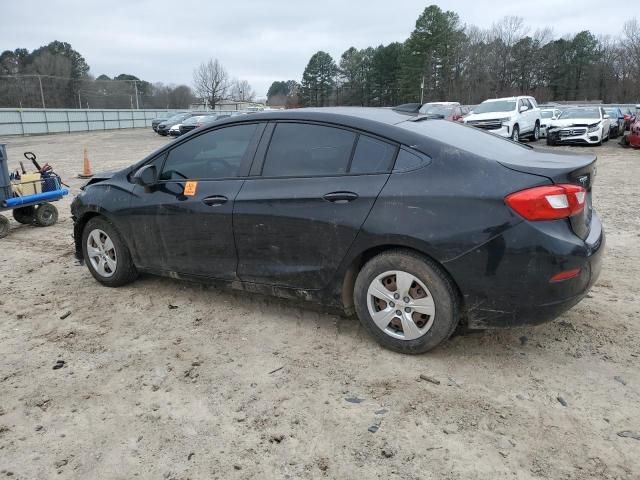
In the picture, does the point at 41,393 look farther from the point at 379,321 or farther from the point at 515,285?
the point at 515,285

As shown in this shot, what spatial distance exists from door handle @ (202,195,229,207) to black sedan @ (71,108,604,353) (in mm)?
16

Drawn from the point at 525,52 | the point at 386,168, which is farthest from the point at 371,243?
the point at 525,52

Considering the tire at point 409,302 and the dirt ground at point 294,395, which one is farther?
the tire at point 409,302

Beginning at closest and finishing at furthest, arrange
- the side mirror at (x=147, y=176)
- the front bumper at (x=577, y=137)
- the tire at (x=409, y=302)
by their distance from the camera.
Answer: the tire at (x=409, y=302) → the side mirror at (x=147, y=176) → the front bumper at (x=577, y=137)

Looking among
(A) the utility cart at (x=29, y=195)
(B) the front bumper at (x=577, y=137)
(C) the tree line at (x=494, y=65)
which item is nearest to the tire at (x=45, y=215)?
(A) the utility cart at (x=29, y=195)


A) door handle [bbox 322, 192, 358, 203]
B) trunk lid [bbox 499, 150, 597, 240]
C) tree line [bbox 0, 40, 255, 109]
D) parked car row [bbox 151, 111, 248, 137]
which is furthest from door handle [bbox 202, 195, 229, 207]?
tree line [bbox 0, 40, 255, 109]

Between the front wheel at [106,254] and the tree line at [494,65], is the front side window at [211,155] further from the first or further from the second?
the tree line at [494,65]

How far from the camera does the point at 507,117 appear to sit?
59.8ft

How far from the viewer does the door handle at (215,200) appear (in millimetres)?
3922

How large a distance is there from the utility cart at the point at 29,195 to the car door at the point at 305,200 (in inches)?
199

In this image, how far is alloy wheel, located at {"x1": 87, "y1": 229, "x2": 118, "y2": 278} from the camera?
15.7ft

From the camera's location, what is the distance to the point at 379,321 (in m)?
3.44

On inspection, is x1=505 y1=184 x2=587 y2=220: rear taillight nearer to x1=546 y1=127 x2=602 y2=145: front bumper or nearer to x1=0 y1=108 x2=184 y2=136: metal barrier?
x1=546 y1=127 x2=602 y2=145: front bumper

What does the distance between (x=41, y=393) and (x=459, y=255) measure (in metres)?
2.71
